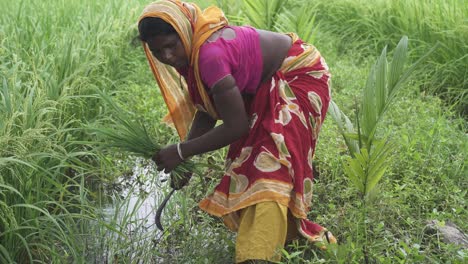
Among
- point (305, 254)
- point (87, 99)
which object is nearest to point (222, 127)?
point (305, 254)

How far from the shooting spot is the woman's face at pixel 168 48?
2480mm

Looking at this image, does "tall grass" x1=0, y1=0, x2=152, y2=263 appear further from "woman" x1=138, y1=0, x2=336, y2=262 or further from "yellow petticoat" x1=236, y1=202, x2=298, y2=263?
"yellow petticoat" x1=236, y1=202, x2=298, y2=263

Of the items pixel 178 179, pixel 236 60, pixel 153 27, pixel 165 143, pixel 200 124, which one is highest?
pixel 153 27

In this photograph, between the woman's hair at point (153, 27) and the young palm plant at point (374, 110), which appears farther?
the young palm plant at point (374, 110)

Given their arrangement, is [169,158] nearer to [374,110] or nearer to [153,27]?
[153,27]

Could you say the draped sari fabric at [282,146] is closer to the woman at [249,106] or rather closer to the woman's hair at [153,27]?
the woman at [249,106]

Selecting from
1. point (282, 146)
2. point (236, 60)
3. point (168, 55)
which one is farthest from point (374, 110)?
point (168, 55)

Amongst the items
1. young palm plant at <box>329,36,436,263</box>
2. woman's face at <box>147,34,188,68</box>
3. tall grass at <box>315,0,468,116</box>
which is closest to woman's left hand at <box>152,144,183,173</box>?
woman's face at <box>147,34,188,68</box>

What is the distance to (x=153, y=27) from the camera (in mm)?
2455

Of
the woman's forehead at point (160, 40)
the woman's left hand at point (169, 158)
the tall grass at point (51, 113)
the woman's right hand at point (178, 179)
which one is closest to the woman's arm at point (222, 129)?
the woman's left hand at point (169, 158)

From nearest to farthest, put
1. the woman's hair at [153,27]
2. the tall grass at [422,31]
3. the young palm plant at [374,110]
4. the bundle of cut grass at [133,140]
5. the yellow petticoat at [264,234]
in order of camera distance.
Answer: the woman's hair at [153,27] → the yellow petticoat at [264,234] → the bundle of cut grass at [133,140] → the young palm plant at [374,110] → the tall grass at [422,31]

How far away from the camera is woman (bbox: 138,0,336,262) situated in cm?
250

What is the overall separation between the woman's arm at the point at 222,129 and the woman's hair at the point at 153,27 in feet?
0.84

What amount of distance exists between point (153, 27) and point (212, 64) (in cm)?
23
